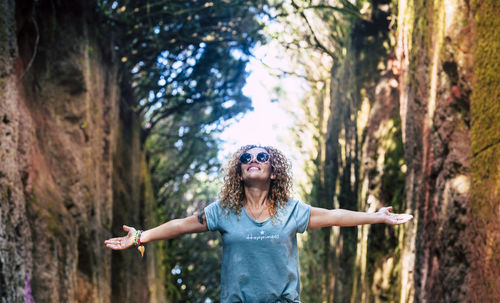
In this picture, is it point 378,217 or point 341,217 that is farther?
point 341,217

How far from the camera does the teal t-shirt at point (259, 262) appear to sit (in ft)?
12.2

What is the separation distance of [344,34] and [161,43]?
13.6 feet

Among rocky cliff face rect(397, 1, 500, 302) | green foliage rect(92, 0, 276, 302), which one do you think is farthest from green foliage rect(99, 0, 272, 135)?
rocky cliff face rect(397, 1, 500, 302)

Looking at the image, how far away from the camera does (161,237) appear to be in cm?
416

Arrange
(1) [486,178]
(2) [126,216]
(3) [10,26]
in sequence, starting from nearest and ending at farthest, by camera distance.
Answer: (1) [486,178] < (3) [10,26] < (2) [126,216]

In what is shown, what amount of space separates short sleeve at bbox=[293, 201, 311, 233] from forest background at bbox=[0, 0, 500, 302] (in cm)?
129

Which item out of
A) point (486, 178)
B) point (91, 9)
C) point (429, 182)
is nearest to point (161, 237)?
point (486, 178)

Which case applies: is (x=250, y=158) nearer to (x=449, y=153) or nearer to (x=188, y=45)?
(x=449, y=153)

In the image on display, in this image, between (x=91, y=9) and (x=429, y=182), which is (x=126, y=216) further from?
(x=429, y=182)

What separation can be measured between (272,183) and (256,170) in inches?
7.4

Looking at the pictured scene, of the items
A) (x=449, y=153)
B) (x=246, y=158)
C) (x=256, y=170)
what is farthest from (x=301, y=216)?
(x=449, y=153)

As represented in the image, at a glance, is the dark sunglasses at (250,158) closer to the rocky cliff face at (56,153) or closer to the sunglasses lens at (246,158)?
the sunglasses lens at (246,158)

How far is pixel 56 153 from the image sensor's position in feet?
28.1

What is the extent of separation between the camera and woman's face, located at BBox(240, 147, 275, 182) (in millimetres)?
4125
